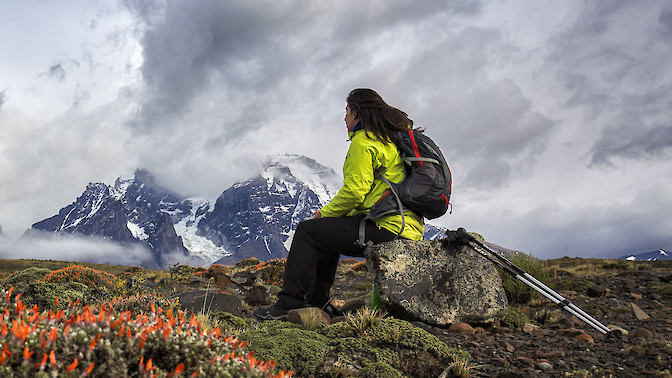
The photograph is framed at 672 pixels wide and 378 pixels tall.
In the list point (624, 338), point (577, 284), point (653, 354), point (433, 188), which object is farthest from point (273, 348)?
point (577, 284)

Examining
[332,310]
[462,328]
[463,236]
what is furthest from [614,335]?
[332,310]

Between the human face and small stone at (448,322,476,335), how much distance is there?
3018 millimetres

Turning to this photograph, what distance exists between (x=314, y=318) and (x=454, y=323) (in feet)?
6.93

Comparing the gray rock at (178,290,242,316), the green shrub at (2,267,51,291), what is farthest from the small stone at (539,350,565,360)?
the green shrub at (2,267,51,291)

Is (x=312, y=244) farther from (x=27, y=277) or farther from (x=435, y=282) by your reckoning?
(x=27, y=277)

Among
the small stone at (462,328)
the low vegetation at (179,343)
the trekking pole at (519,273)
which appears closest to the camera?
the low vegetation at (179,343)

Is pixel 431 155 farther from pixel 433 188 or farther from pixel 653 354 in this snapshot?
pixel 653 354

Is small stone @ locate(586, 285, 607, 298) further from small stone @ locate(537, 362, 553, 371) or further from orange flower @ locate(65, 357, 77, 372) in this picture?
orange flower @ locate(65, 357, 77, 372)

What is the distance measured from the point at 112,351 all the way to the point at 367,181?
400 centimetres

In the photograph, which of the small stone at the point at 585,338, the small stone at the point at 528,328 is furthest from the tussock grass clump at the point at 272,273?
the small stone at the point at 585,338

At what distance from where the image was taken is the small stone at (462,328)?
607 cm

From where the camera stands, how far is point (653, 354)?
489 centimetres

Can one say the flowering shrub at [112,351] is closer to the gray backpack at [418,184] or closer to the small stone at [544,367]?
the small stone at [544,367]

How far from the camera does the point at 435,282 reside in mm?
6406
